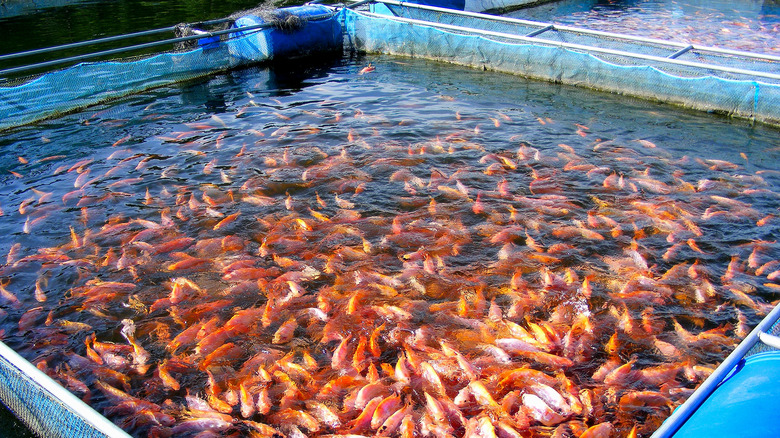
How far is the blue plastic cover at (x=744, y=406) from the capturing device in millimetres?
2565

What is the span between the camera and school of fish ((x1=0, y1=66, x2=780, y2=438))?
3.99 meters

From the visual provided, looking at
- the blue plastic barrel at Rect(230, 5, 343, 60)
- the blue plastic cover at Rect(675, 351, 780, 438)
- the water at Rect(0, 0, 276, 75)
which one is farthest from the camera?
the water at Rect(0, 0, 276, 75)

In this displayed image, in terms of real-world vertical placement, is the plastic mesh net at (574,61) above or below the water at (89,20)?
below

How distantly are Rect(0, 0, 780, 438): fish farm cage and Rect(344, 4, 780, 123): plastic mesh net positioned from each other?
2cm

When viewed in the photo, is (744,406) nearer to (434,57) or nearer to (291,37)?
(434,57)

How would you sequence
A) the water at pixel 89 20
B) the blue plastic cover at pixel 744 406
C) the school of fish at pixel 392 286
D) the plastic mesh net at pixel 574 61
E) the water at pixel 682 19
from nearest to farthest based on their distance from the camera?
the blue plastic cover at pixel 744 406, the school of fish at pixel 392 286, the plastic mesh net at pixel 574 61, the water at pixel 89 20, the water at pixel 682 19

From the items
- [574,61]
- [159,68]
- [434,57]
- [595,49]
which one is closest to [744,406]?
[595,49]

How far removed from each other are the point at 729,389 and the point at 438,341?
2190 millimetres

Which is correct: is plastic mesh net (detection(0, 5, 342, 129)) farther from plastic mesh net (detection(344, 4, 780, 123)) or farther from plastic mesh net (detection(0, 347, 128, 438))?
plastic mesh net (detection(0, 347, 128, 438))

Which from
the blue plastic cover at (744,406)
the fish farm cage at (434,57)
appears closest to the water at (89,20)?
the fish farm cage at (434,57)

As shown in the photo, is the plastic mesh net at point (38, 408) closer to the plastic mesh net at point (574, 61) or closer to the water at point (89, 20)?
the plastic mesh net at point (574, 61)

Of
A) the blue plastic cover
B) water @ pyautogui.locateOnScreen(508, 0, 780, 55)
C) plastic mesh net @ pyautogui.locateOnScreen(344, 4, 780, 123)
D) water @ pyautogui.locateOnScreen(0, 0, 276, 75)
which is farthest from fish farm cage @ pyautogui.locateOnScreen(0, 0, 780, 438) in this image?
the blue plastic cover

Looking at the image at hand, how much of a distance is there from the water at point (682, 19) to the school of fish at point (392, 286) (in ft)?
32.9

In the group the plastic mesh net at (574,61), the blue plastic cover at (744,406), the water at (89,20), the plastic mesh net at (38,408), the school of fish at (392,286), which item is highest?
the water at (89,20)
